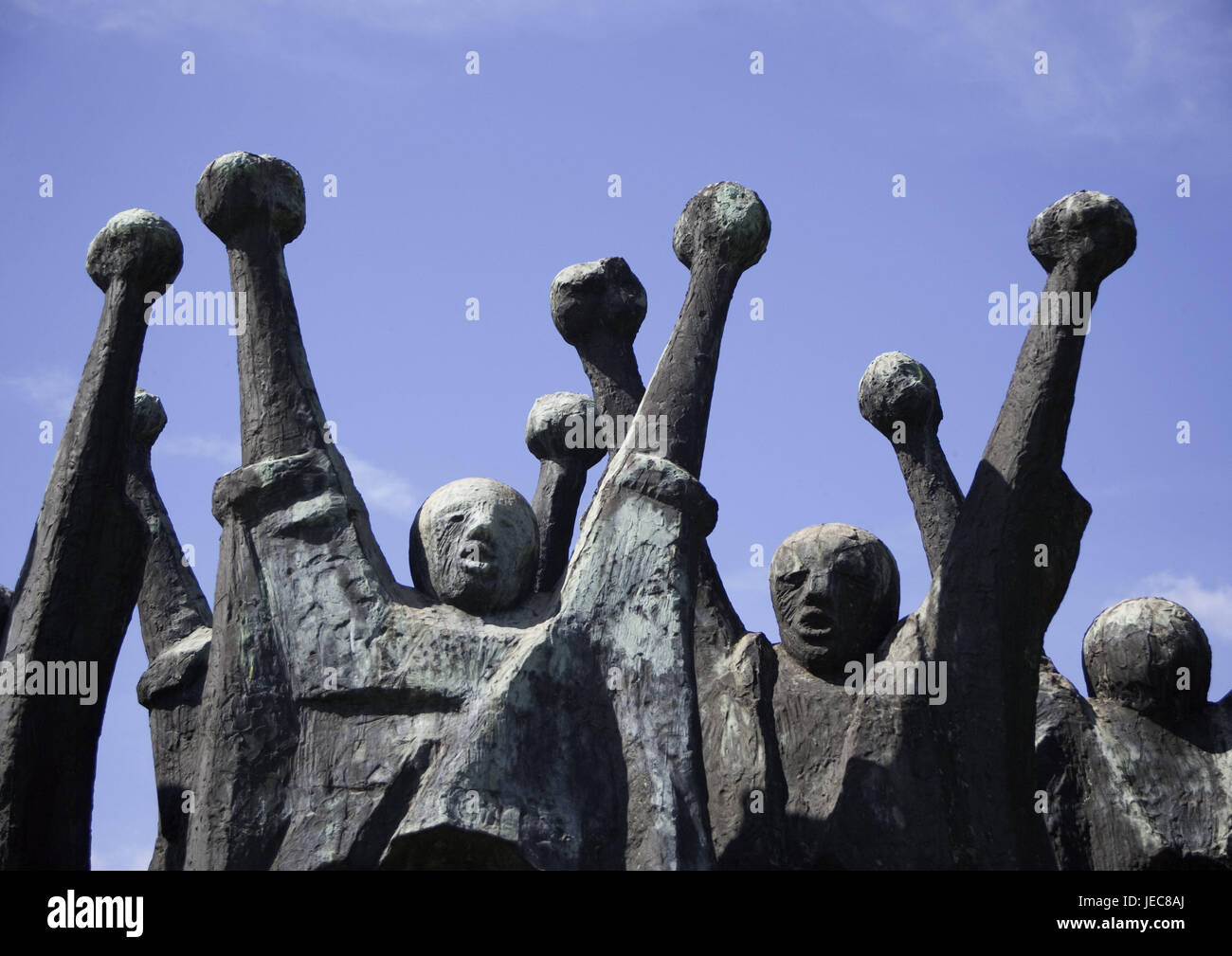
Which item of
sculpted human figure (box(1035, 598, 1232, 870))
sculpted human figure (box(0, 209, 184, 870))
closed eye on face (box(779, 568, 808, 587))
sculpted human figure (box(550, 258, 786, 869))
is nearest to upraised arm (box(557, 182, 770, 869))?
sculpted human figure (box(550, 258, 786, 869))

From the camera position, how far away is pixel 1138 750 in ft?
39.0

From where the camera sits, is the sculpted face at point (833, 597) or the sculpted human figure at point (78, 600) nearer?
the sculpted human figure at point (78, 600)

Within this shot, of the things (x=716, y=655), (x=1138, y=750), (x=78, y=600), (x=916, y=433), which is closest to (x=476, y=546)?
(x=716, y=655)

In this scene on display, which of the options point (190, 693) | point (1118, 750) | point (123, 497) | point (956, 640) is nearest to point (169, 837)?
point (190, 693)

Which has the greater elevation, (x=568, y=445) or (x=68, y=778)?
(x=568, y=445)

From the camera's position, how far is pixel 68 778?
10375mm

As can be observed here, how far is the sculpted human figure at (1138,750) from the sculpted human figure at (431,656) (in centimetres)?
251

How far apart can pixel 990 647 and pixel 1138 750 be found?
1.41 m

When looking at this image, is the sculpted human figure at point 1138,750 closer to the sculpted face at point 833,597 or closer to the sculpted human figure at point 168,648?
the sculpted face at point 833,597

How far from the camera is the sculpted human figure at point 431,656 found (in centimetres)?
→ 987

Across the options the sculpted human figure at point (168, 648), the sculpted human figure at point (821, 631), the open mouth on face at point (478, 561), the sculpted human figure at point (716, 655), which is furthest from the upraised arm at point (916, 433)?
the sculpted human figure at point (168, 648)

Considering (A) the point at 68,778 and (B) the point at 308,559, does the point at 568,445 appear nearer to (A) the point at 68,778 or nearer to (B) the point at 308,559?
(B) the point at 308,559

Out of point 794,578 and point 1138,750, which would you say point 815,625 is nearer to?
→ point 794,578

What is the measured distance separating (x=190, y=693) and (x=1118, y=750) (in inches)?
185
